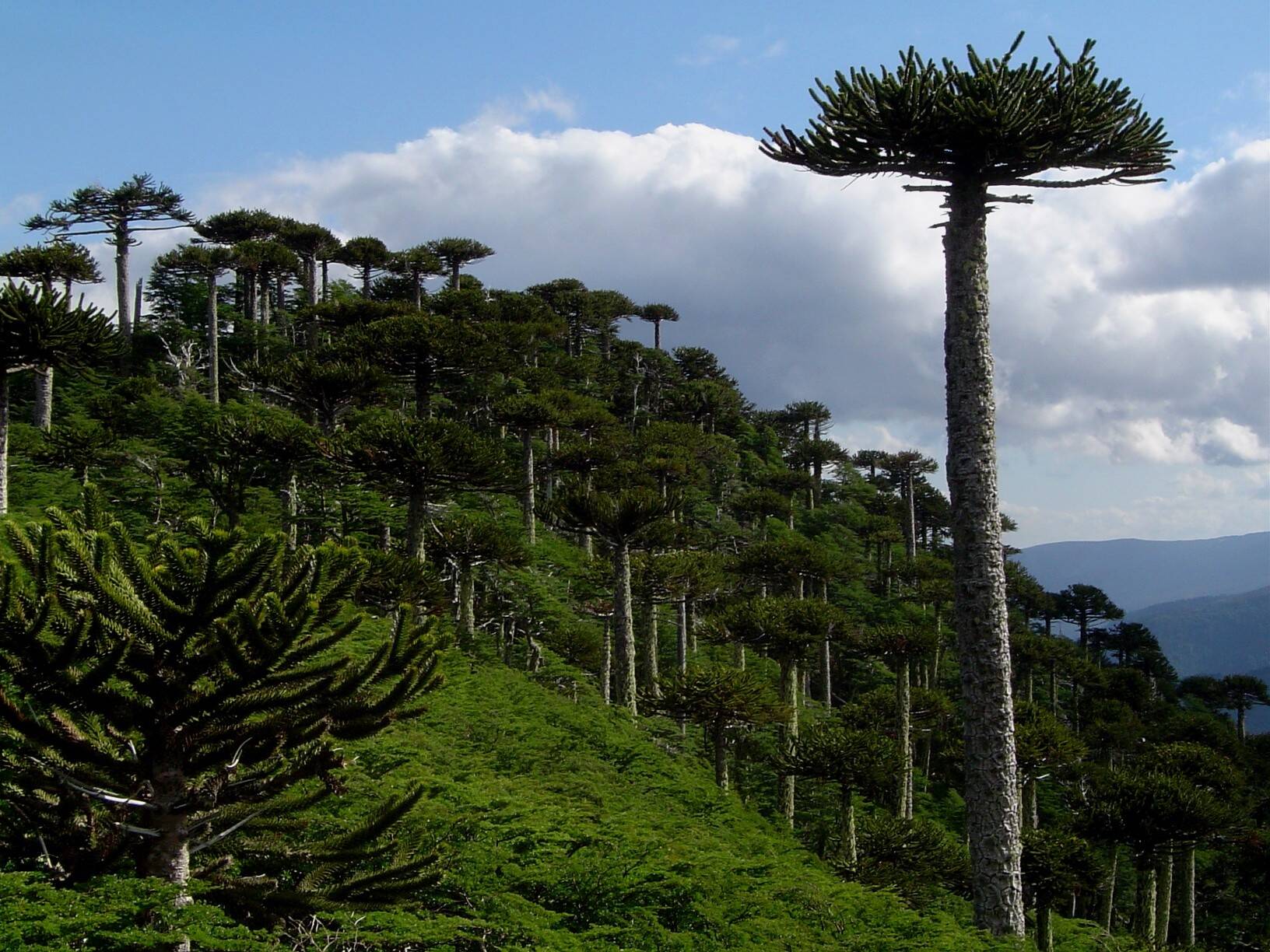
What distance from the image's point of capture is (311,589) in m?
4.12

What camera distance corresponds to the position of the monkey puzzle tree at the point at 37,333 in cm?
1159

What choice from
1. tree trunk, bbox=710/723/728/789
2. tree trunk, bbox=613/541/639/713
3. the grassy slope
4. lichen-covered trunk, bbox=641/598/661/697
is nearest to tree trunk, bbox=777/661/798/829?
tree trunk, bbox=710/723/728/789

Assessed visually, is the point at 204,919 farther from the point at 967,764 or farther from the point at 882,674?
the point at 882,674

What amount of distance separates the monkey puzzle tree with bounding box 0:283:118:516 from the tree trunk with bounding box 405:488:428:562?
602 centimetres

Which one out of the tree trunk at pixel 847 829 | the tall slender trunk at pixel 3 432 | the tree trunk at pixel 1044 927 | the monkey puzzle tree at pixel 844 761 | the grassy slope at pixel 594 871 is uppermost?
the tall slender trunk at pixel 3 432

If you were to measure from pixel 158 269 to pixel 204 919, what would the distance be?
4162 cm

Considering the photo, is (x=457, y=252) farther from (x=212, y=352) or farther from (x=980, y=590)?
(x=980, y=590)

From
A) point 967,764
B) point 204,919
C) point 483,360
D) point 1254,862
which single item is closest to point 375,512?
point 483,360

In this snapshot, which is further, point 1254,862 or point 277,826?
point 1254,862

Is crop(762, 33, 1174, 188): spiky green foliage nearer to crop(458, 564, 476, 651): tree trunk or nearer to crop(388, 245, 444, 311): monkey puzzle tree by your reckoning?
crop(458, 564, 476, 651): tree trunk

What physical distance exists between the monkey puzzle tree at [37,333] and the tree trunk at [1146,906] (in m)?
22.3

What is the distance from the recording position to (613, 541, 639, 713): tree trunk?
17.2 metres

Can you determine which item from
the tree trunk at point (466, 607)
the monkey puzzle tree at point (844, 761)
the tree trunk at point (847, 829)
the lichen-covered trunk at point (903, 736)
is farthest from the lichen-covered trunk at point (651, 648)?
the lichen-covered trunk at point (903, 736)

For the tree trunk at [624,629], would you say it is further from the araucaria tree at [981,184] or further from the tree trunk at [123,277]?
the tree trunk at [123,277]
